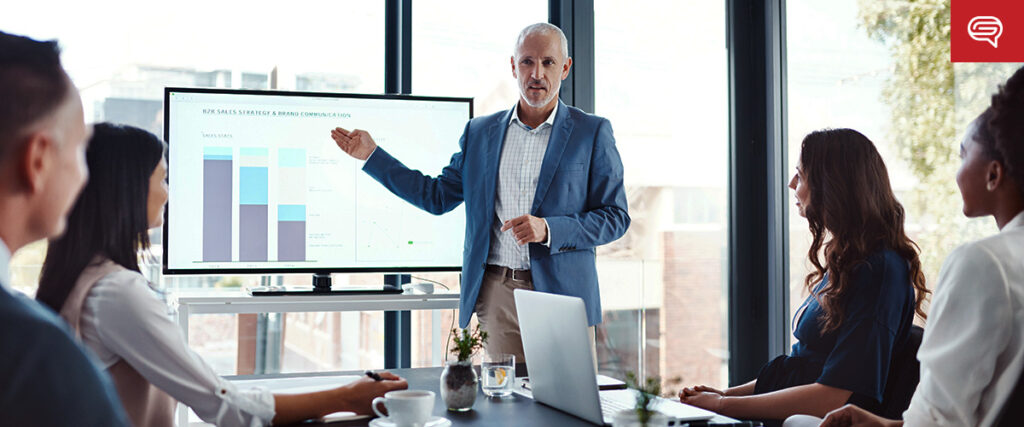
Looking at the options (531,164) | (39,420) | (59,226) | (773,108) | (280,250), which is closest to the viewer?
Result: (39,420)

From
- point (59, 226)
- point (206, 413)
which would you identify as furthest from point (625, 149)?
point (59, 226)

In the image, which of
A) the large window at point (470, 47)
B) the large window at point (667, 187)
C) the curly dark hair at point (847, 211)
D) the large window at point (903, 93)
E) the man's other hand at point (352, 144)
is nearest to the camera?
the curly dark hair at point (847, 211)

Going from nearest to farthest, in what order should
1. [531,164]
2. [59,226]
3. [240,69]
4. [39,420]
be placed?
[39,420]
[59,226]
[531,164]
[240,69]

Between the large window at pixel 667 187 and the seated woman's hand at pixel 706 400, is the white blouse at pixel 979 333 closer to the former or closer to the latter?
the seated woman's hand at pixel 706 400

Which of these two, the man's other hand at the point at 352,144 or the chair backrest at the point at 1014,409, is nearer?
the chair backrest at the point at 1014,409

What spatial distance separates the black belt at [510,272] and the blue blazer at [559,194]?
5 centimetres

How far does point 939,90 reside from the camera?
2945 millimetres

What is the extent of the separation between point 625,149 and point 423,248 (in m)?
1.07

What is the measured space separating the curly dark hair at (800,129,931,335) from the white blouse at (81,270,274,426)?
130 cm

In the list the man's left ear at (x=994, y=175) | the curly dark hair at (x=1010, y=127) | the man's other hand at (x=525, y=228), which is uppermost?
the curly dark hair at (x=1010, y=127)

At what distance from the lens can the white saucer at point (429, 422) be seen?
1.43m

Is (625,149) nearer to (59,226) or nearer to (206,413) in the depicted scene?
(206,413)

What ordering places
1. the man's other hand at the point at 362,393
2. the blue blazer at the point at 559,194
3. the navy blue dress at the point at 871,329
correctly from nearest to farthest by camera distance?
the man's other hand at the point at 362,393 → the navy blue dress at the point at 871,329 → the blue blazer at the point at 559,194

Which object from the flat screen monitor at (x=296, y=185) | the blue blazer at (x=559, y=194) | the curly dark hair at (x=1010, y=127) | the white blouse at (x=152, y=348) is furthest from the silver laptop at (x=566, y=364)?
the flat screen monitor at (x=296, y=185)
